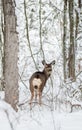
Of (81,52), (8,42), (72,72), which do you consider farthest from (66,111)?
(81,52)

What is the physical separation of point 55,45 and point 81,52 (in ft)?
25.2

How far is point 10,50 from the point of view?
28.8ft

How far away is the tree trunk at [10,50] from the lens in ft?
28.5

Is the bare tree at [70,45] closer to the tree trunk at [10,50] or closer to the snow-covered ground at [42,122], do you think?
the tree trunk at [10,50]

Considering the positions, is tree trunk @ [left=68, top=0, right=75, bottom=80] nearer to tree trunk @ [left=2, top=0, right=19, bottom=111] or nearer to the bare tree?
the bare tree

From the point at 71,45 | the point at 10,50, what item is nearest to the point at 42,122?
the point at 10,50

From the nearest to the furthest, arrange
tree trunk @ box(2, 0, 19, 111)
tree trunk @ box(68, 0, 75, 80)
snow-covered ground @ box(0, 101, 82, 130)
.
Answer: snow-covered ground @ box(0, 101, 82, 130), tree trunk @ box(2, 0, 19, 111), tree trunk @ box(68, 0, 75, 80)

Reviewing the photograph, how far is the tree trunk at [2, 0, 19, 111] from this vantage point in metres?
8.70

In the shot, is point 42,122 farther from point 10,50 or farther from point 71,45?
point 71,45

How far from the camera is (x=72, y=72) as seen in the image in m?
15.7

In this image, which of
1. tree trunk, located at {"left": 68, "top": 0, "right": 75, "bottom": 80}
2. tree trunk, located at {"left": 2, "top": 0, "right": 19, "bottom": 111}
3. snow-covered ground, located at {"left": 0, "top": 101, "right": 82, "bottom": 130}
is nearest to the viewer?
snow-covered ground, located at {"left": 0, "top": 101, "right": 82, "bottom": 130}

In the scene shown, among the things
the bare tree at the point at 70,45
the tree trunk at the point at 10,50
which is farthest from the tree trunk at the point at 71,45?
the tree trunk at the point at 10,50

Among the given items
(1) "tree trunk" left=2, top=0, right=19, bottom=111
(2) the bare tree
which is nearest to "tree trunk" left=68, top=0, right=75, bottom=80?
(2) the bare tree

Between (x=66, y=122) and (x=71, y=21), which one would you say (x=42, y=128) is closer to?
(x=66, y=122)
